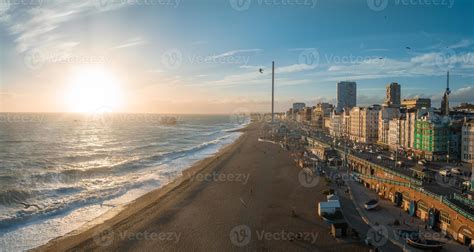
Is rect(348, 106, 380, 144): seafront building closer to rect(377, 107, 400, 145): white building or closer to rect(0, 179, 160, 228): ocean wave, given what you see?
rect(377, 107, 400, 145): white building

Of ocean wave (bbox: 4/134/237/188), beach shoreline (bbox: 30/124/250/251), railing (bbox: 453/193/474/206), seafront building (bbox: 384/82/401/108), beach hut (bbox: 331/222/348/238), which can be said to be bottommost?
beach shoreline (bbox: 30/124/250/251)

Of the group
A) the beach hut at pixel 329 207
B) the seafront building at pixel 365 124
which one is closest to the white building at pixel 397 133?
the seafront building at pixel 365 124

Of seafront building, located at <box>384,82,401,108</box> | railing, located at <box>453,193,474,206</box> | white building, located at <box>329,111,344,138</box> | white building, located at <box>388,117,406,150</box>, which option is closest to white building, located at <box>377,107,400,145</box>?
white building, located at <box>388,117,406,150</box>

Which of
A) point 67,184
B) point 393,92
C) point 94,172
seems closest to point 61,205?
point 67,184

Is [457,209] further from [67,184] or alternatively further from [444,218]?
[67,184]

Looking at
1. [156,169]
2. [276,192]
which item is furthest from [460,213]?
[156,169]

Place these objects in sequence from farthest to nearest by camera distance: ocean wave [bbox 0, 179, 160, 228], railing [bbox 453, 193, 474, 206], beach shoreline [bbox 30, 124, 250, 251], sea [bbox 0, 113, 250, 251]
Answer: ocean wave [bbox 0, 179, 160, 228]
sea [bbox 0, 113, 250, 251]
beach shoreline [bbox 30, 124, 250, 251]
railing [bbox 453, 193, 474, 206]

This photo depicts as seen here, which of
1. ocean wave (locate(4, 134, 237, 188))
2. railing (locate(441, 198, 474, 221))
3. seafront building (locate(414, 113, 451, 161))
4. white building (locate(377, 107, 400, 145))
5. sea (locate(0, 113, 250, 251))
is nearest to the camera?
railing (locate(441, 198, 474, 221))

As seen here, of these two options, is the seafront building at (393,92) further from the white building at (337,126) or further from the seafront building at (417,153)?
the white building at (337,126)
